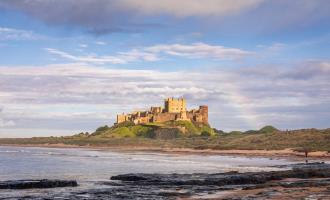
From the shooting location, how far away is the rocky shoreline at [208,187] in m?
28.7

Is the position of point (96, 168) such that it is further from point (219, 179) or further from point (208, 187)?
point (208, 187)

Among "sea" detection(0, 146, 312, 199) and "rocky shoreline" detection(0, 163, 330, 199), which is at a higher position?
"sea" detection(0, 146, 312, 199)

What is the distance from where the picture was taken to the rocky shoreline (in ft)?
94.1

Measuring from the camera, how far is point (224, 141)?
469 ft

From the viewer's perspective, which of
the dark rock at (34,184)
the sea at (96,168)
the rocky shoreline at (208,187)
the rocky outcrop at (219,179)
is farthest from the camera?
the sea at (96,168)

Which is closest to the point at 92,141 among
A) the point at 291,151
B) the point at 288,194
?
the point at 291,151

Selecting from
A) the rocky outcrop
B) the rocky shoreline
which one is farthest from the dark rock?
the rocky outcrop

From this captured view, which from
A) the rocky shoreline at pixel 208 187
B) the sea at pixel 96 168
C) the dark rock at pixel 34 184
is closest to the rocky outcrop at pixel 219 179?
the rocky shoreline at pixel 208 187

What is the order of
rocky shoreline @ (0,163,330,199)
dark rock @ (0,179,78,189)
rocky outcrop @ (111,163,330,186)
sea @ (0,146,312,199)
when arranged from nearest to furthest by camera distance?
rocky shoreline @ (0,163,330,199) → dark rock @ (0,179,78,189) → rocky outcrop @ (111,163,330,186) → sea @ (0,146,312,199)

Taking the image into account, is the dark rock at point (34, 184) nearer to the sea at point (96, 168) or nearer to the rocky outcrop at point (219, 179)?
the sea at point (96, 168)

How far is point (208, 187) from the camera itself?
34875mm

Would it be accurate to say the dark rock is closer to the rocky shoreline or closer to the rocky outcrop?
the rocky shoreline

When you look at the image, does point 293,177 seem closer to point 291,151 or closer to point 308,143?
point 291,151

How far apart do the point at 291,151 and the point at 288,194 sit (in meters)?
71.0
